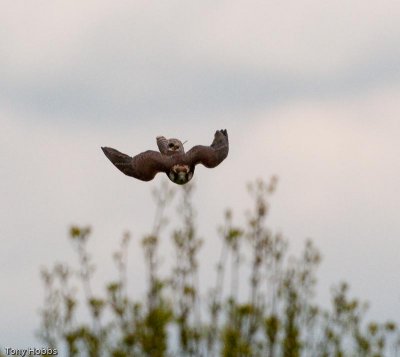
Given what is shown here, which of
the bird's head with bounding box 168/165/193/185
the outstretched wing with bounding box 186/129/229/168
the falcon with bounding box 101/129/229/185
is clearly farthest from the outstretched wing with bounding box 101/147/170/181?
the outstretched wing with bounding box 186/129/229/168

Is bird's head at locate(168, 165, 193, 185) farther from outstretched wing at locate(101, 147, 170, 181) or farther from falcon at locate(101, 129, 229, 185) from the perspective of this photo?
outstretched wing at locate(101, 147, 170, 181)

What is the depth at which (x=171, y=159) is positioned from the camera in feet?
71.1

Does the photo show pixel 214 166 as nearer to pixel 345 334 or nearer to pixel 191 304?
pixel 191 304

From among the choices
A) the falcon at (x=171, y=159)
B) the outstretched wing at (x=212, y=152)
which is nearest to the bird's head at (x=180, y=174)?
the falcon at (x=171, y=159)

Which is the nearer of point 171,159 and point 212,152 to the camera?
point 171,159

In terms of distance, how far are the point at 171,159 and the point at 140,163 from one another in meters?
0.58

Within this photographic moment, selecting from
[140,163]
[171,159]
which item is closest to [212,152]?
[171,159]

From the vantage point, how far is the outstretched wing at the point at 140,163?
2181 cm

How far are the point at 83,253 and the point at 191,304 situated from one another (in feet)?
8.51

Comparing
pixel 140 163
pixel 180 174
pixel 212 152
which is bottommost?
pixel 180 174

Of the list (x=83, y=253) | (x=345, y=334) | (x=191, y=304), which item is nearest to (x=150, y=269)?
(x=191, y=304)

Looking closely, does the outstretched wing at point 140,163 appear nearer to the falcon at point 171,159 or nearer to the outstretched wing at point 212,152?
the falcon at point 171,159

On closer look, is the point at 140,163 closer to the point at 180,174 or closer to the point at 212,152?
the point at 180,174

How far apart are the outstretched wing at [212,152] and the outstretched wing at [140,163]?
37cm
